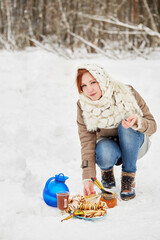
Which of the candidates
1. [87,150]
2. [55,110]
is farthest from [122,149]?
[55,110]

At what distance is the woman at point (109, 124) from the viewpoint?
6.18 feet

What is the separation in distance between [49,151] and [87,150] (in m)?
1.03

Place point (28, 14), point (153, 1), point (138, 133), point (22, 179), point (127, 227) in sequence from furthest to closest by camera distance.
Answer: point (28, 14), point (153, 1), point (22, 179), point (138, 133), point (127, 227)

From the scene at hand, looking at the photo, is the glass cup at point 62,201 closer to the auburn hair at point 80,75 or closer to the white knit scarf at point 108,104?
the white knit scarf at point 108,104

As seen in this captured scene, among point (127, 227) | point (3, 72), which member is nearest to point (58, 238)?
point (127, 227)

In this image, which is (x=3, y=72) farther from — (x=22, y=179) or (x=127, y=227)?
(x=127, y=227)

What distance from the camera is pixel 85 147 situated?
6.61 feet

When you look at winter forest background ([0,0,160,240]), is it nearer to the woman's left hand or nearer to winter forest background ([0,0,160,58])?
winter forest background ([0,0,160,58])

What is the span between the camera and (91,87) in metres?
1.88

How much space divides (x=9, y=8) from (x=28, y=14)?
343 mm

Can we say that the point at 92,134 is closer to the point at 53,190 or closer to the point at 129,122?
the point at 129,122

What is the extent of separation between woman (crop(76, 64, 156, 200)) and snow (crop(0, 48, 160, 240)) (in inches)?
10.1

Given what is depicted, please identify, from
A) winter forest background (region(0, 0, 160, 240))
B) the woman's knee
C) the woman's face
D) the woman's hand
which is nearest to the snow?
winter forest background (region(0, 0, 160, 240))

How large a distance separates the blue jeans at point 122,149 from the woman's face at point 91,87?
0.86 ft
